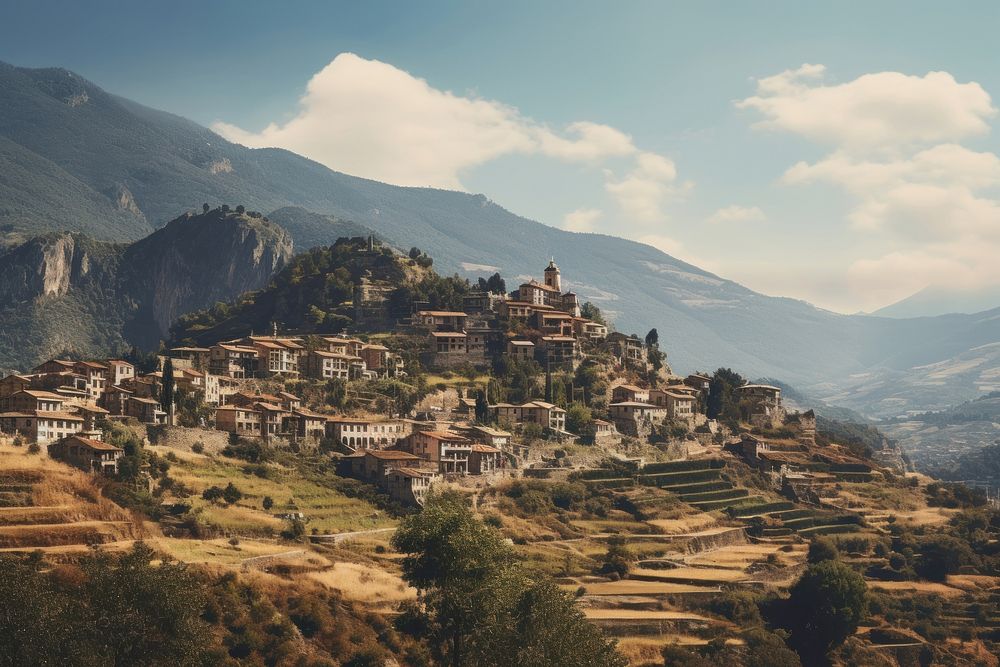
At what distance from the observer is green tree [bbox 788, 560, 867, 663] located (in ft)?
309

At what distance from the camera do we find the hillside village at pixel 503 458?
297 ft

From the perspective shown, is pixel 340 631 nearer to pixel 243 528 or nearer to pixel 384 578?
pixel 384 578

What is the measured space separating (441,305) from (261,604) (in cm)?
7473

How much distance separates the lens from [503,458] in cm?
11550

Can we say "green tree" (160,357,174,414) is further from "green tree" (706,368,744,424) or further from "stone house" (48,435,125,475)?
"green tree" (706,368,744,424)

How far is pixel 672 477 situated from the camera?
4843 inches

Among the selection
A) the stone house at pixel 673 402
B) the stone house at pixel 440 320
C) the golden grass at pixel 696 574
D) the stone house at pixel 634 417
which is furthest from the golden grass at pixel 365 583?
the stone house at pixel 440 320

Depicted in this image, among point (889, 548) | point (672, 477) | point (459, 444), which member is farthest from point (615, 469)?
point (889, 548)

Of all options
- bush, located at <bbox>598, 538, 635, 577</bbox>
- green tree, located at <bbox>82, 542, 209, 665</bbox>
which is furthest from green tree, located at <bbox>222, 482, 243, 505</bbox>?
bush, located at <bbox>598, 538, 635, 577</bbox>

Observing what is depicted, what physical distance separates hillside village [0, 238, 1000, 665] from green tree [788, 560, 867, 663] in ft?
10.9

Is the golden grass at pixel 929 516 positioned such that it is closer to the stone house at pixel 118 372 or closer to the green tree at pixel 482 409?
the green tree at pixel 482 409

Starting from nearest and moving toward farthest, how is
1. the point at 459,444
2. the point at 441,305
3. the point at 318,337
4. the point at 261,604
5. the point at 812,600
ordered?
the point at 261,604, the point at 812,600, the point at 459,444, the point at 318,337, the point at 441,305

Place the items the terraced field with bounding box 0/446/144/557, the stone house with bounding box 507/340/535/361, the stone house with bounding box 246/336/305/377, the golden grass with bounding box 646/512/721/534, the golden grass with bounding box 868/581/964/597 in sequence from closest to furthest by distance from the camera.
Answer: the terraced field with bounding box 0/446/144/557
the golden grass with bounding box 868/581/964/597
the golden grass with bounding box 646/512/721/534
the stone house with bounding box 246/336/305/377
the stone house with bounding box 507/340/535/361

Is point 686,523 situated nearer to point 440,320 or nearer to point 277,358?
point 277,358
